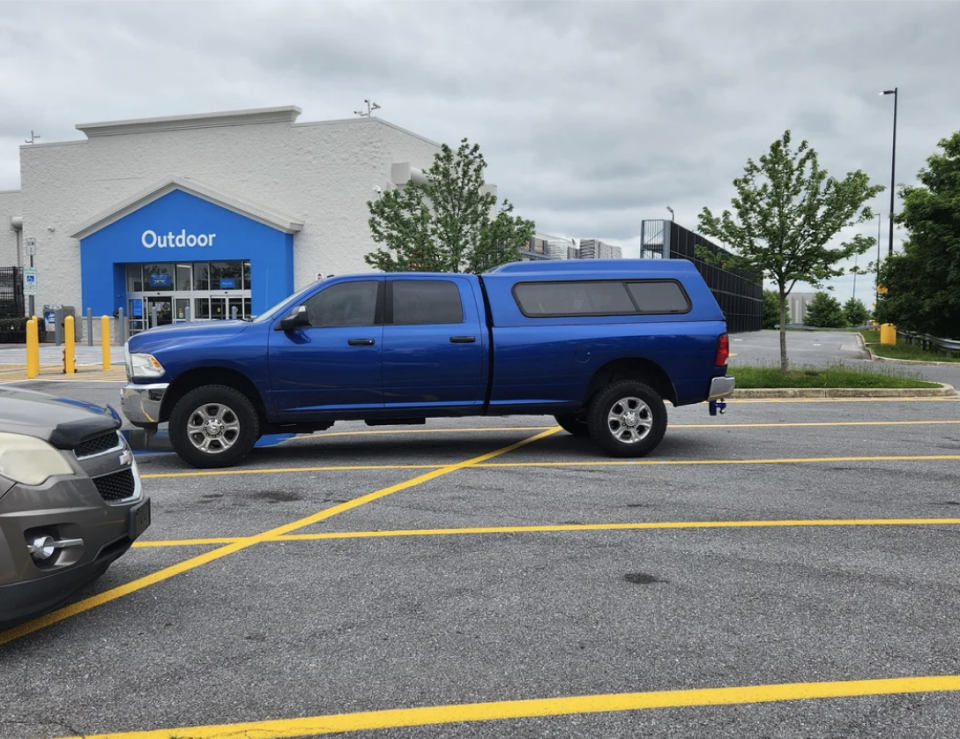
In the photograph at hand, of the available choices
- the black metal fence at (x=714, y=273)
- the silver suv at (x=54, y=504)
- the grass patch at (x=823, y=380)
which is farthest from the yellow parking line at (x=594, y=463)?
the black metal fence at (x=714, y=273)

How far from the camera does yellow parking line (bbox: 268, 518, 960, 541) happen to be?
5.74 m

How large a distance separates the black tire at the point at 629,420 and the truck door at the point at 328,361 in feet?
7.41

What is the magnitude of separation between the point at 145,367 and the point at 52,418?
4425 mm

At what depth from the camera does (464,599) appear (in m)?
4.43

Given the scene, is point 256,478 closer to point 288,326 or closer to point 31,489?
point 288,326

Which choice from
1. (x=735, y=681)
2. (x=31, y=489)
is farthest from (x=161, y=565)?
(x=735, y=681)

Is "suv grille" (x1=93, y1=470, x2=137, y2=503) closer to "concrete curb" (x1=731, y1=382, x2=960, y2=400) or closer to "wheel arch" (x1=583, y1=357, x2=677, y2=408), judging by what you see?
"wheel arch" (x1=583, y1=357, x2=677, y2=408)

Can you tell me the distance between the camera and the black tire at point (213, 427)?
8133mm

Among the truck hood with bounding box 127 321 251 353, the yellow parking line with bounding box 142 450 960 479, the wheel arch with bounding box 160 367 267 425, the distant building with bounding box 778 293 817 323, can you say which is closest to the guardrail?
the yellow parking line with bounding box 142 450 960 479

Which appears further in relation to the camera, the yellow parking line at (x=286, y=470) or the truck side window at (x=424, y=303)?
the truck side window at (x=424, y=303)

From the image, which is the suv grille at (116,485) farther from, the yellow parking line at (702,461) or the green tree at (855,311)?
the green tree at (855,311)

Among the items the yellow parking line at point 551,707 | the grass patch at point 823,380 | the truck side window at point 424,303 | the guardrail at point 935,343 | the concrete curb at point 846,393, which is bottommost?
the yellow parking line at point 551,707

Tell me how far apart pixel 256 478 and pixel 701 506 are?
394 centimetres

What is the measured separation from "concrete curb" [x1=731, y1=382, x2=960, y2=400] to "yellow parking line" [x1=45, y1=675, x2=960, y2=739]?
1259 centimetres
